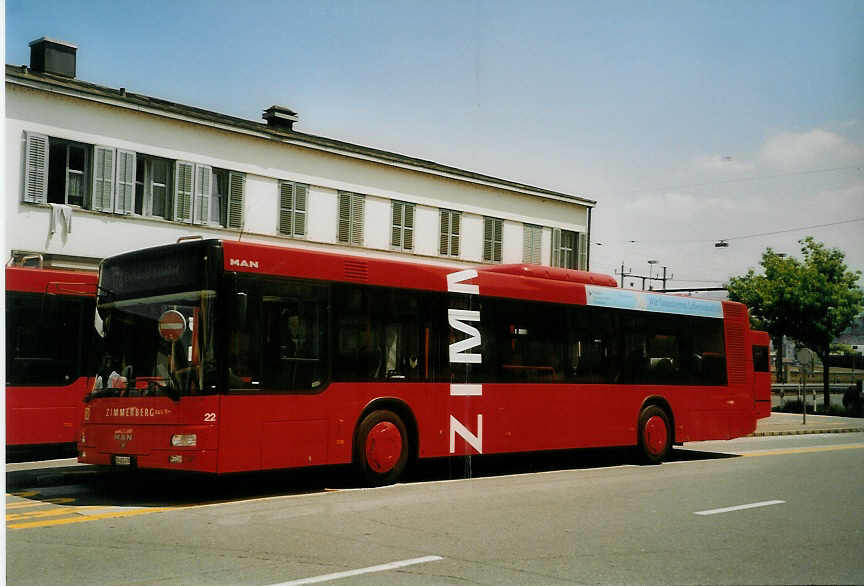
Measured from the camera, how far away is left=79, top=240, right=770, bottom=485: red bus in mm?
11516

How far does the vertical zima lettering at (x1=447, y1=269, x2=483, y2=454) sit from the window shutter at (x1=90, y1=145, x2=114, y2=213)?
601 inches

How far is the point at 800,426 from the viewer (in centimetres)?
3045

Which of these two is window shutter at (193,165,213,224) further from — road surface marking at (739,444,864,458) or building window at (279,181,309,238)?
road surface marking at (739,444,864,458)

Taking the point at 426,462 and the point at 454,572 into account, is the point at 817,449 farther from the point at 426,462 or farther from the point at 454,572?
the point at 454,572

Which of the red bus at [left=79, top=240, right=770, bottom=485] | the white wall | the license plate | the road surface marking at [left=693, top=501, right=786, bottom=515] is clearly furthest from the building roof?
the road surface marking at [left=693, top=501, right=786, bottom=515]

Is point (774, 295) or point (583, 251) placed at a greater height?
point (583, 251)

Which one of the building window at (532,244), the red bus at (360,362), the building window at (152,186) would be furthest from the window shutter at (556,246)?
the red bus at (360,362)

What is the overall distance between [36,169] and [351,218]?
1141 cm

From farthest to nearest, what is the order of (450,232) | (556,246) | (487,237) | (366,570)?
(556,246) → (487,237) → (450,232) → (366,570)

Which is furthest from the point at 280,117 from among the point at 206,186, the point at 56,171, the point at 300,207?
the point at 56,171

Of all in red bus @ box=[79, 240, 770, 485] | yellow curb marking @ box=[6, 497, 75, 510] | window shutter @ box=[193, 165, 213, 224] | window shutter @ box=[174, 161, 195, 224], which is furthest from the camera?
window shutter @ box=[193, 165, 213, 224]

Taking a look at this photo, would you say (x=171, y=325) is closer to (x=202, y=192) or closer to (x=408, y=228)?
(x=202, y=192)

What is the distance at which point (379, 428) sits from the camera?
1320 cm

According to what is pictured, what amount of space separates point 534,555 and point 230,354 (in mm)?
4800
